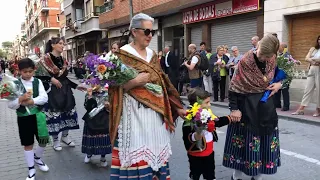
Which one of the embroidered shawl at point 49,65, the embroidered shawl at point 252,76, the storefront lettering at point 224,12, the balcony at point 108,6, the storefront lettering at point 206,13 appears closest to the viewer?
the embroidered shawl at point 252,76

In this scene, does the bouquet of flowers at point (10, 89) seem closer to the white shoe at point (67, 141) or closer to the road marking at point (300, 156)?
the white shoe at point (67, 141)

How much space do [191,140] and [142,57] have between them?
3.68ft

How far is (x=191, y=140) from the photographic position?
135 inches

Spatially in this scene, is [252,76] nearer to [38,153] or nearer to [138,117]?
[138,117]

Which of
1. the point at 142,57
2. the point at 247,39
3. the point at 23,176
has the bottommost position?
the point at 23,176

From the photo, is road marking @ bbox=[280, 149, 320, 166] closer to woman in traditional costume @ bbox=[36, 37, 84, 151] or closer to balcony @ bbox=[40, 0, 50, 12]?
woman in traditional costume @ bbox=[36, 37, 84, 151]

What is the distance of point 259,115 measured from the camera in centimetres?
349

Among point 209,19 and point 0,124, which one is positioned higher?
point 209,19

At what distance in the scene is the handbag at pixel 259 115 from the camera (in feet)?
11.4

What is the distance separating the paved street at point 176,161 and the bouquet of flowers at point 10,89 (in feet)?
3.98

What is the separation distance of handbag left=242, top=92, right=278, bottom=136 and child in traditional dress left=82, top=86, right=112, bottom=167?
2.00 metres

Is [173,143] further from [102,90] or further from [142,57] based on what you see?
[142,57]

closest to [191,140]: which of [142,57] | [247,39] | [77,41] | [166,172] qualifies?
[166,172]

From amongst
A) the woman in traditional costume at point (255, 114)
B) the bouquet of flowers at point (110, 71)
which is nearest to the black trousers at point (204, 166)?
the woman in traditional costume at point (255, 114)
